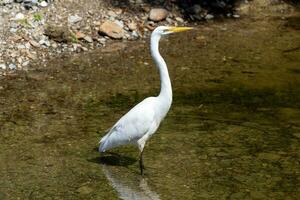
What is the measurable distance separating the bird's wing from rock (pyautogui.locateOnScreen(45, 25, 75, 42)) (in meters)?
5.70

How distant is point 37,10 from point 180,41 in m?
3.37

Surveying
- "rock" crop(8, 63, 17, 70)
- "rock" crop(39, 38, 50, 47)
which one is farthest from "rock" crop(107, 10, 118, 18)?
"rock" crop(8, 63, 17, 70)

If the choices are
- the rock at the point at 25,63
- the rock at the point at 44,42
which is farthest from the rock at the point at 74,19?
the rock at the point at 25,63

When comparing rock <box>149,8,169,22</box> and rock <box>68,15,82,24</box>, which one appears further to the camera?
rock <box>149,8,169,22</box>

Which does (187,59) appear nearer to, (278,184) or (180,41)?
(180,41)

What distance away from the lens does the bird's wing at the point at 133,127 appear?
350 inches

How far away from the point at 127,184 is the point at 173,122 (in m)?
2.11

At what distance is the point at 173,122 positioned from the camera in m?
10.6

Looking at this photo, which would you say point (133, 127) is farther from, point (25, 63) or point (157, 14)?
point (157, 14)

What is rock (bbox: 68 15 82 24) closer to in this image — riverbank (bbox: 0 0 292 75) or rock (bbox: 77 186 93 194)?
riverbank (bbox: 0 0 292 75)

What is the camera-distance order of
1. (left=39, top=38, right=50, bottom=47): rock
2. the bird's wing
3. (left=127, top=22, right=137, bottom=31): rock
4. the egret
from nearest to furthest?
the egret
the bird's wing
(left=39, top=38, right=50, bottom=47): rock
(left=127, top=22, right=137, bottom=31): rock

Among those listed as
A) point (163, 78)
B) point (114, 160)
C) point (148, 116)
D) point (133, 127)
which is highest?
point (163, 78)

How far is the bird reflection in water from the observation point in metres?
8.43

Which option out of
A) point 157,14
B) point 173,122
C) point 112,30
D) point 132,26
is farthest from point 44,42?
point 173,122
